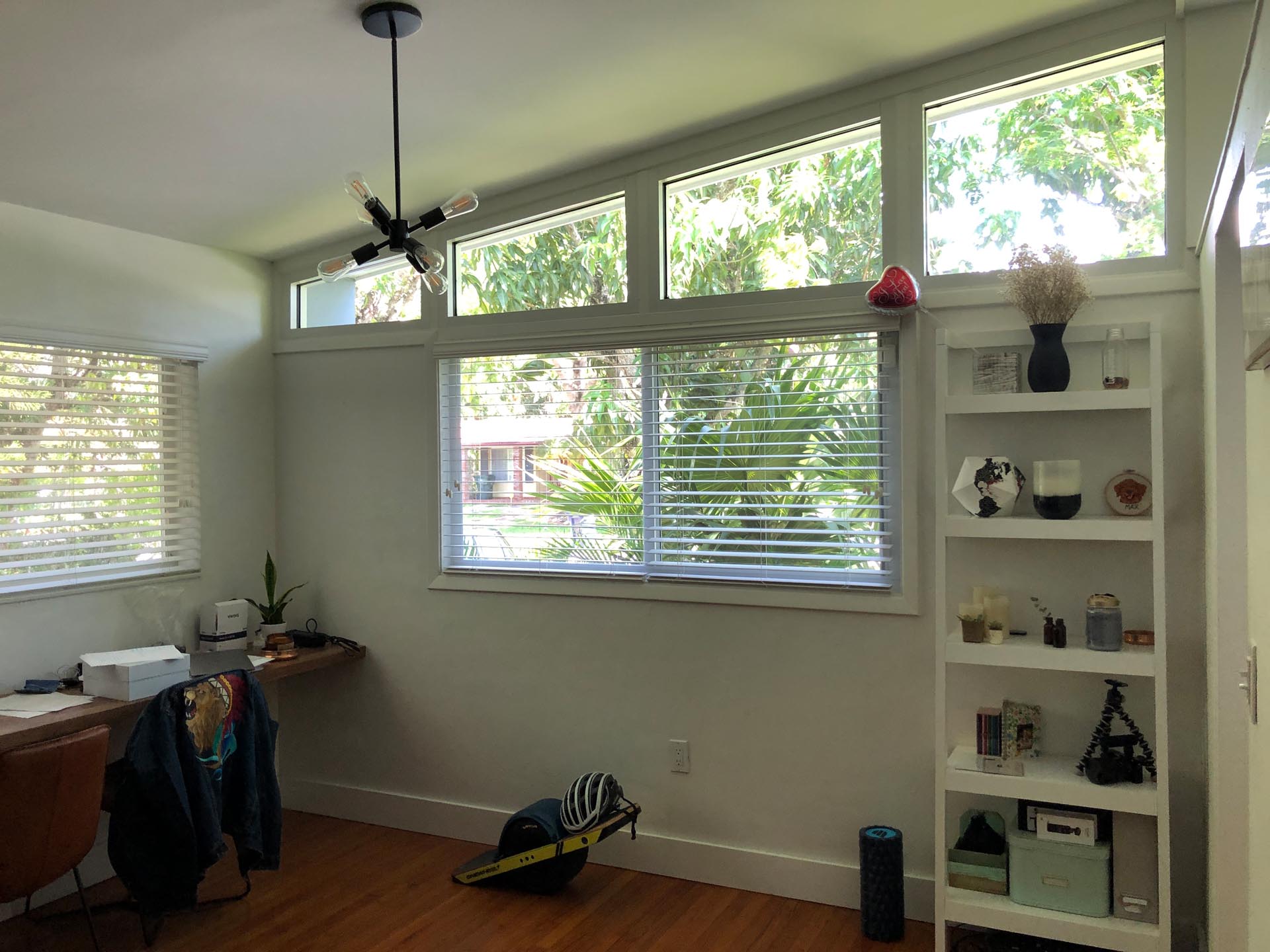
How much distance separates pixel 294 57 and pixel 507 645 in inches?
93.3

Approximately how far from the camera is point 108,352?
3945mm

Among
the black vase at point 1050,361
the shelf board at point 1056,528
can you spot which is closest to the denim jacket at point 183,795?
the shelf board at point 1056,528

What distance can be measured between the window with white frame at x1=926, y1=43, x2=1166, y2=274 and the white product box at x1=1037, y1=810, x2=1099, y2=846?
5.67 ft

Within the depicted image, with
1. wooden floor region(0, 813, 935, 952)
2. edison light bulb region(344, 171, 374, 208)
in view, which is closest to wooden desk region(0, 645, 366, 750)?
wooden floor region(0, 813, 935, 952)

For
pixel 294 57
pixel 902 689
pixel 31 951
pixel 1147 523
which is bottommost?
pixel 31 951

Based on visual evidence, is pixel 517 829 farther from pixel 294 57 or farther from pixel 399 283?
pixel 294 57

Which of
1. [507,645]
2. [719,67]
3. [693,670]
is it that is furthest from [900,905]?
[719,67]

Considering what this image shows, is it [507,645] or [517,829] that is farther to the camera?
[507,645]

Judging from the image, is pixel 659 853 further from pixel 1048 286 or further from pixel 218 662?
pixel 1048 286

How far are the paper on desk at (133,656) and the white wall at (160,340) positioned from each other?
0.22 meters

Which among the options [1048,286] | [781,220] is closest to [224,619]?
[781,220]

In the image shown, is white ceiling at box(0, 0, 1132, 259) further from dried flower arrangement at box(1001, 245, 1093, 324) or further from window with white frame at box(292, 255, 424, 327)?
dried flower arrangement at box(1001, 245, 1093, 324)

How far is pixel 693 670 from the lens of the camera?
3.79 meters

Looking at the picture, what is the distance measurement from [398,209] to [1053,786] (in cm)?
249
